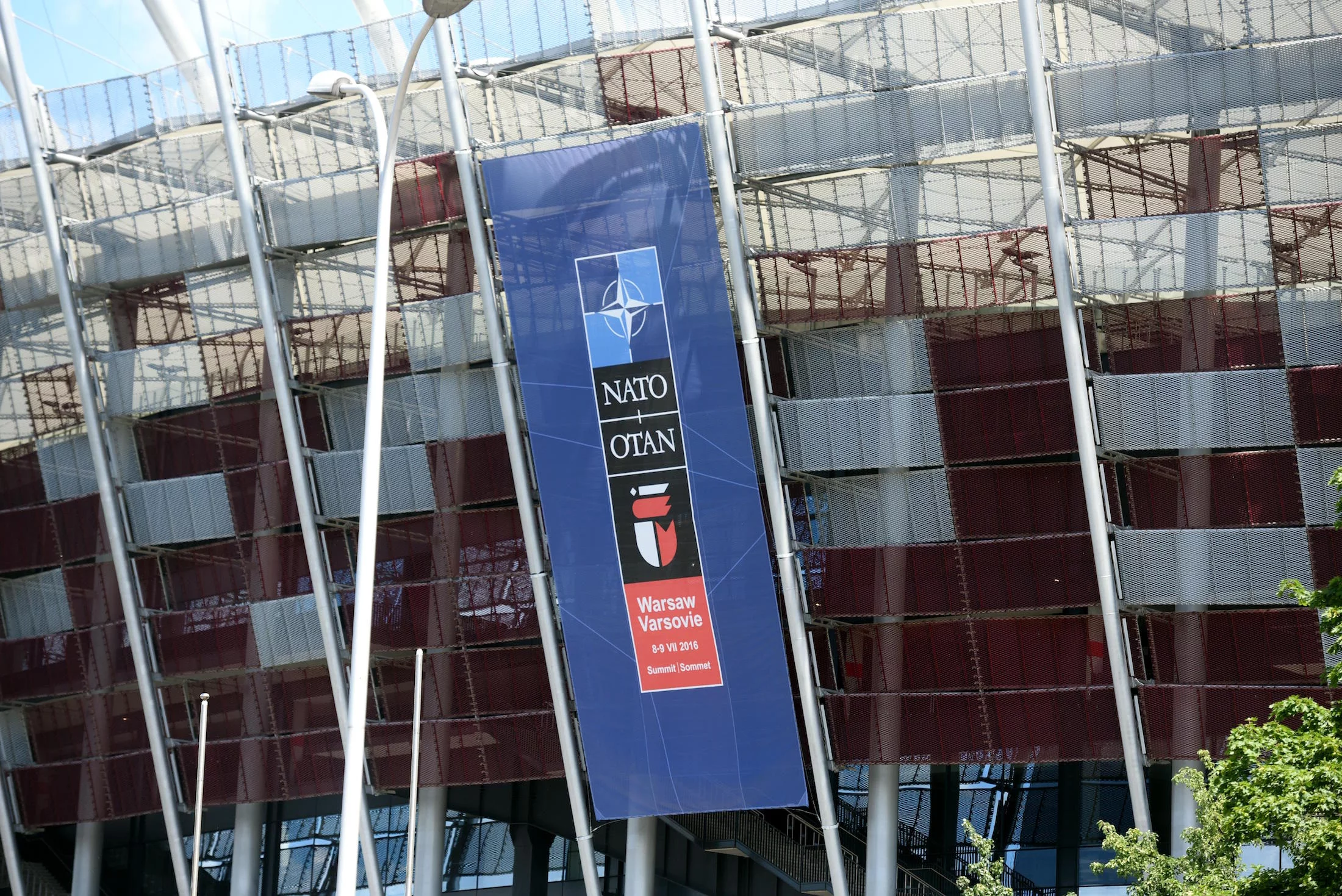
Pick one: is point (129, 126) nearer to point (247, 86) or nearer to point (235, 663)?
point (247, 86)

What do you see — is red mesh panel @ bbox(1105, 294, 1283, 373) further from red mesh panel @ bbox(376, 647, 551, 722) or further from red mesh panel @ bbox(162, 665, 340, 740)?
red mesh panel @ bbox(162, 665, 340, 740)

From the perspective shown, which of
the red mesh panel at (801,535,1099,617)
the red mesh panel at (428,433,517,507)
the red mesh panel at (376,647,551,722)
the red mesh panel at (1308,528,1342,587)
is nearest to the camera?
the red mesh panel at (1308,528,1342,587)

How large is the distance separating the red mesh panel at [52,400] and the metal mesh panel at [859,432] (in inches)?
709

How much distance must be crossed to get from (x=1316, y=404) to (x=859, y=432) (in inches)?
349

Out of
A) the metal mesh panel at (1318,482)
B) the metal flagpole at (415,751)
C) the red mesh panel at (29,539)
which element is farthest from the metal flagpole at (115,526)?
the metal mesh panel at (1318,482)

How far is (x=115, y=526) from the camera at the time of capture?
41.5m

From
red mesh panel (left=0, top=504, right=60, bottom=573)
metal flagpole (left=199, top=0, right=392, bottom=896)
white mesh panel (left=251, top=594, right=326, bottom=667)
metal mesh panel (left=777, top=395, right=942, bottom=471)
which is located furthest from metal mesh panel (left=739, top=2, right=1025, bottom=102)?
red mesh panel (left=0, top=504, right=60, bottom=573)

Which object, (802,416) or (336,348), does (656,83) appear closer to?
(802,416)

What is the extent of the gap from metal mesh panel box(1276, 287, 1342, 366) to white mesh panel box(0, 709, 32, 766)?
3143cm

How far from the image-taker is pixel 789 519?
3697 centimetres

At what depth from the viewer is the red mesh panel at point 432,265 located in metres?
38.7

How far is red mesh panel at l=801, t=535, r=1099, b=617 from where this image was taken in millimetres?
35500

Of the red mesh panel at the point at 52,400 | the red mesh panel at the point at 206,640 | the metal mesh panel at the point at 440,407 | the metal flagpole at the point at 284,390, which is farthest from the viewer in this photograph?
the red mesh panel at the point at 52,400

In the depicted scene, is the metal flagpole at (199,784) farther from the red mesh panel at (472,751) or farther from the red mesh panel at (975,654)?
the red mesh panel at (975,654)
